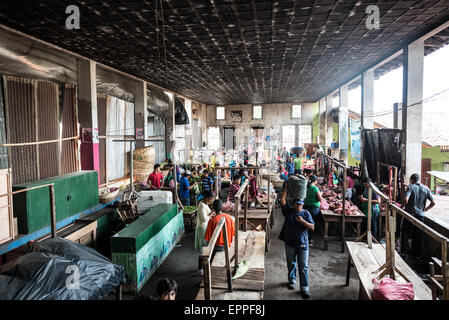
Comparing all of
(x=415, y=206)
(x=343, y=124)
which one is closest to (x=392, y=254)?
(x=415, y=206)

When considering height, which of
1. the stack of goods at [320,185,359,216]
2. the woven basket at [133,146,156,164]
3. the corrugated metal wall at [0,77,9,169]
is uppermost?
the corrugated metal wall at [0,77,9,169]

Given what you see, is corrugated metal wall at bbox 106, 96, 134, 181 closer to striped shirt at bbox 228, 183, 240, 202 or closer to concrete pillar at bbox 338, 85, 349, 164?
striped shirt at bbox 228, 183, 240, 202

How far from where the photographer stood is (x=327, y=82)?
1393 centimetres

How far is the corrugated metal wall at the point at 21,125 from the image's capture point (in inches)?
249

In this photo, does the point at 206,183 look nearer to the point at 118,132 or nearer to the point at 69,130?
the point at 118,132

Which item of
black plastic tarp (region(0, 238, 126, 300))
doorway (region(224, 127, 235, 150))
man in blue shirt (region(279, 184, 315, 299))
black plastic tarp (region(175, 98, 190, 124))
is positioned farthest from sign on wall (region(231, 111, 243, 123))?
black plastic tarp (region(0, 238, 126, 300))

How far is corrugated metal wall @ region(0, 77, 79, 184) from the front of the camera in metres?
6.42

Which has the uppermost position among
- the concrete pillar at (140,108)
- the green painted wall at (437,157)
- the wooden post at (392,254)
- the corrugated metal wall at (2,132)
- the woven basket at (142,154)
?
the concrete pillar at (140,108)

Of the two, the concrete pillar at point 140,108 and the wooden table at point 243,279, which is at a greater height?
the concrete pillar at point 140,108

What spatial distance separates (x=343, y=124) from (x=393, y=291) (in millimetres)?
12642

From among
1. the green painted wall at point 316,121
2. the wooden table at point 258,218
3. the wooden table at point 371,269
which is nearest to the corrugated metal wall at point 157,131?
the wooden table at point 258,218

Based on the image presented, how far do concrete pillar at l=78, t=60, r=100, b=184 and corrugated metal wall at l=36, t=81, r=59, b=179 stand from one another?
0.79 metres

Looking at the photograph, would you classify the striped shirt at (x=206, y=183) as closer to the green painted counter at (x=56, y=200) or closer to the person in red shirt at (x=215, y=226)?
the green painted counter at (x=56, y=200)

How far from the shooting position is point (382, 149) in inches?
360
